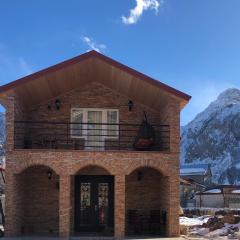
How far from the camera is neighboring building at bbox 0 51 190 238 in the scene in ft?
62.6

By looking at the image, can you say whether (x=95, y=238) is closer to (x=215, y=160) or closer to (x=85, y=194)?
(x=85, y=194)

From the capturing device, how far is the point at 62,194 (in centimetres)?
1902

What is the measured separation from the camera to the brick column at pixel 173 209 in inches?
760

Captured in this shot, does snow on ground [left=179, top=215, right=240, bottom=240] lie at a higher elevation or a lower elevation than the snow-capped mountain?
lower

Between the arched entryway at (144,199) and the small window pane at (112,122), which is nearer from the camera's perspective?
the arched entryway at (144,199)

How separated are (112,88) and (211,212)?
18.7m

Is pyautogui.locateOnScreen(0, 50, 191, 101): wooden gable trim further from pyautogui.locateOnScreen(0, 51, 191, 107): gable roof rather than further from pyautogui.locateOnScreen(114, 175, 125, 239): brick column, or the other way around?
pyautogui.locateOnScreen(114, 175, 125, 239): brick column

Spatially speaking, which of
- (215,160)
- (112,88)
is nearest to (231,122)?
(215,160)

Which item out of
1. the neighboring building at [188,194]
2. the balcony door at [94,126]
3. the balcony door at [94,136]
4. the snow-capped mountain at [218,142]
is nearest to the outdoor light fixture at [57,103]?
the balcony door at [94,126]

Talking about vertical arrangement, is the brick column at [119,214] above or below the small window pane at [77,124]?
below

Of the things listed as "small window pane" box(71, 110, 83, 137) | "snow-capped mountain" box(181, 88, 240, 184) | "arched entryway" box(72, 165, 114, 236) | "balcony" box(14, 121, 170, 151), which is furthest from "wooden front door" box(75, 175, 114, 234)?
"snow-capped mountain" box(181, 88, 240, 184)

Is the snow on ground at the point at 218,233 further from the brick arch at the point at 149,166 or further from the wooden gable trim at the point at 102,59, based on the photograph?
the wooden gable trim at the point at 102,59

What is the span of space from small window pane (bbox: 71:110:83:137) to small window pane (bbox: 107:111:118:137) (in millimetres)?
1093

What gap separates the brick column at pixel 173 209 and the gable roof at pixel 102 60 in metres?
3.04
